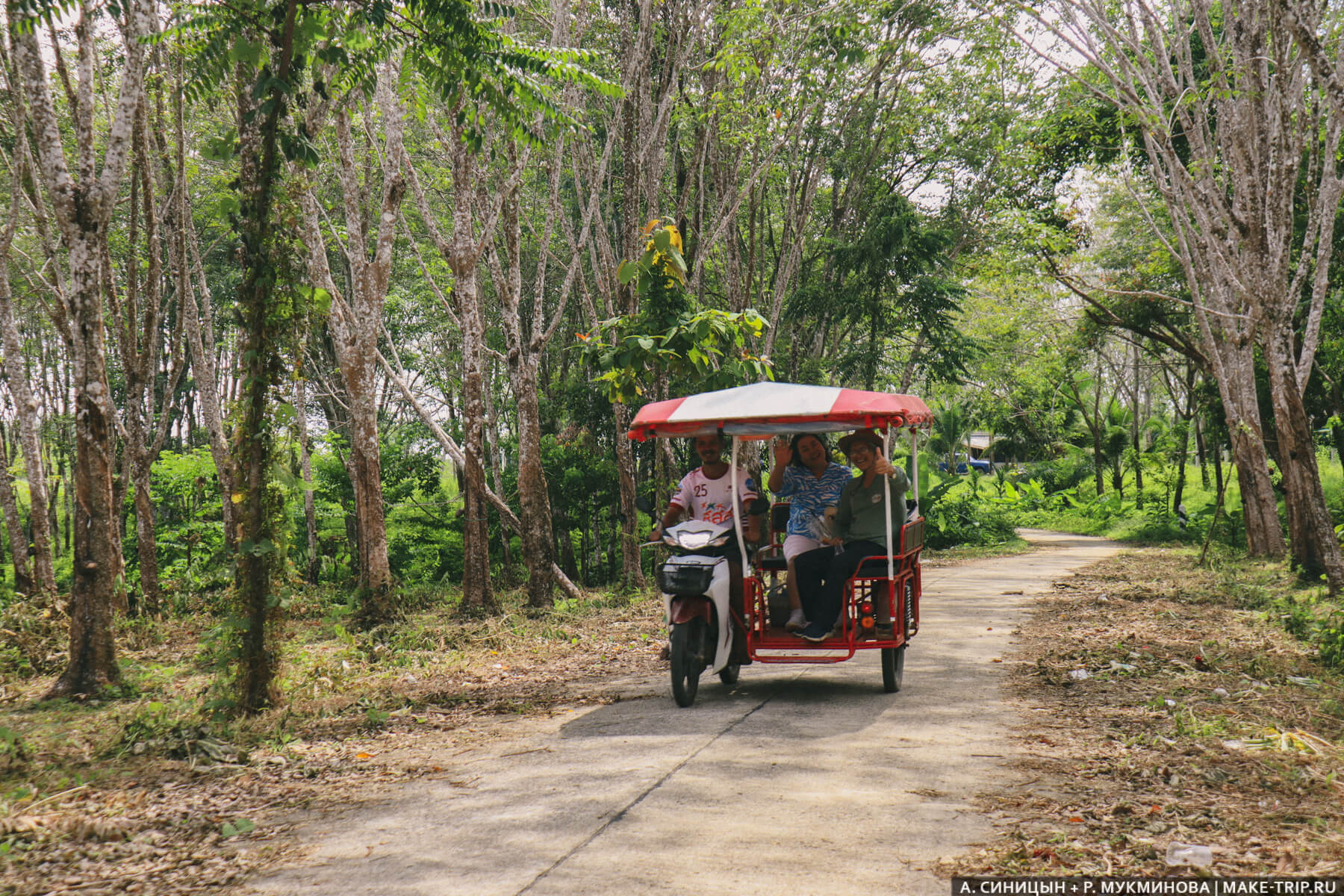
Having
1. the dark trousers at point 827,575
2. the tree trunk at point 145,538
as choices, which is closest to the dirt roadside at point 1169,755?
the dark trousers at point 827,575

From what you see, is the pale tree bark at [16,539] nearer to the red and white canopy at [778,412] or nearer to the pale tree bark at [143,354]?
the pale tree bark at [143,354]

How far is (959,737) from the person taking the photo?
5461mm

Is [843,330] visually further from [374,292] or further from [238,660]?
[238,660]

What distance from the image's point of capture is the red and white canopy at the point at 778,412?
6.13 metres

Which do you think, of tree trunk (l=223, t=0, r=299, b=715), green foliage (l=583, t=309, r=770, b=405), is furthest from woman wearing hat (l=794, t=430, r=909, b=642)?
tree trunk (l=223, t=0, r=299, b=715)

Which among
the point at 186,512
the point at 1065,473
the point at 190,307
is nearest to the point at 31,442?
the point at 190,307

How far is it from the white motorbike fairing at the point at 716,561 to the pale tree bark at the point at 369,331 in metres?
5.18

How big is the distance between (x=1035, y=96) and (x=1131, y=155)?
10.1 ft

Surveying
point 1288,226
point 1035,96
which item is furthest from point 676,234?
point 1035,96

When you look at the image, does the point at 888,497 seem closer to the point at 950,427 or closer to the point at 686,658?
the point at 686,658

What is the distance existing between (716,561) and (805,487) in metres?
1.17

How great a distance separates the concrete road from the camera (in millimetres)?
3600

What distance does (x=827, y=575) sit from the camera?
6867 mm

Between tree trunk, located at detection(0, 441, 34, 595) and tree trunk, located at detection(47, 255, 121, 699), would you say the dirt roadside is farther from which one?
tree trunk, located at detection(0, 441, 34, 595)
